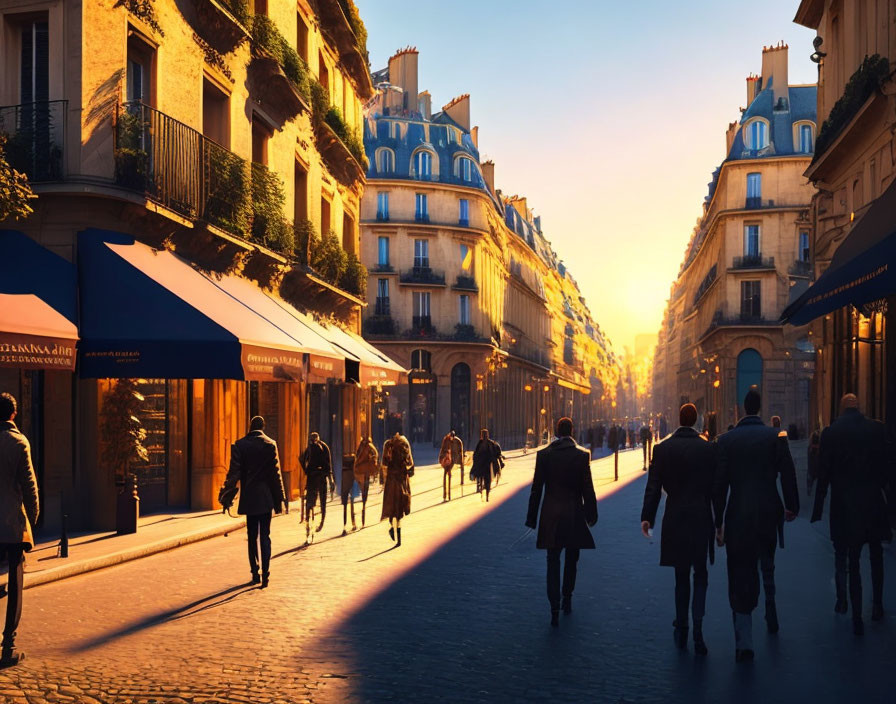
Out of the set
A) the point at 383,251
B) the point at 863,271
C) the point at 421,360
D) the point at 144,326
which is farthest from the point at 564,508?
the point at 383,251

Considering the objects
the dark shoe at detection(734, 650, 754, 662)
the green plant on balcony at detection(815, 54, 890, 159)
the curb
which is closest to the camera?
the dark shoe at detection(734, 650, 754, 662)

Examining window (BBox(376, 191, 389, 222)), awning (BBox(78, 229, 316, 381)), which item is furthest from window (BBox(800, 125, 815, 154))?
awning (BBox(78, 229, 316, 381))

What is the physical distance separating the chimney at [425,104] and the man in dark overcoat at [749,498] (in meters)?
55.2

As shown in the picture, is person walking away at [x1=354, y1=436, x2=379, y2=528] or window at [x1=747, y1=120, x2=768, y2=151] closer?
person walking away at [x1=354, y1=436, x2=379, y2=528]

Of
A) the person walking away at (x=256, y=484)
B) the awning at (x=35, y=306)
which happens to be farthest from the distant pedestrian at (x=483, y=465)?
the person walking away at (x=256, y=484)

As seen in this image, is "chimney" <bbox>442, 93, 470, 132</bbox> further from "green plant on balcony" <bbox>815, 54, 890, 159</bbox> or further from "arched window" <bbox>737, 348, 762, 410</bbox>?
"green plant on balcony" <bbox>815, 54, 890, 159</bbox>

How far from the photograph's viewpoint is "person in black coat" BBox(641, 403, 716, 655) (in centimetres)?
768

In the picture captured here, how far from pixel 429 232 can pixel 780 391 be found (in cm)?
2096

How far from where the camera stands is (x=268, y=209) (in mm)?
20250

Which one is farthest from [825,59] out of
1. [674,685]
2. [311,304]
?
[674,685]

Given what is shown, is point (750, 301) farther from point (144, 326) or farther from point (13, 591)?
point (13, 591)

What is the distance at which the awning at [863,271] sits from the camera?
11594mm

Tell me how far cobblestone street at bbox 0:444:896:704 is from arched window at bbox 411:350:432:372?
43.0 metres

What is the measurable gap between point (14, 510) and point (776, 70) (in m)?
60.6
